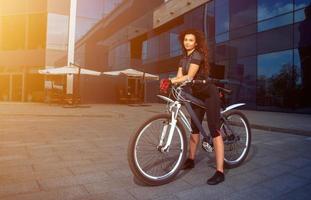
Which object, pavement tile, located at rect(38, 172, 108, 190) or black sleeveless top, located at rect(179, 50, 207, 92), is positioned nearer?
pavement tile, located at rect(38, 172, 108, 190)

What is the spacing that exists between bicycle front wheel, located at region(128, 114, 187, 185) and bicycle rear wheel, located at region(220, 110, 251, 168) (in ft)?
3.01

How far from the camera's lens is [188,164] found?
13.8ft

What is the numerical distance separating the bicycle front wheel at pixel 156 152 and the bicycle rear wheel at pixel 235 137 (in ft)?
3.01

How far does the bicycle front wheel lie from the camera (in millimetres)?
3387

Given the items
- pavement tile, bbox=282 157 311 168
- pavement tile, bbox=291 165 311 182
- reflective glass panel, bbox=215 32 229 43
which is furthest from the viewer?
reflective glass panel, bbox=215 32 229 43

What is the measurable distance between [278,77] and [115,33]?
16174mm

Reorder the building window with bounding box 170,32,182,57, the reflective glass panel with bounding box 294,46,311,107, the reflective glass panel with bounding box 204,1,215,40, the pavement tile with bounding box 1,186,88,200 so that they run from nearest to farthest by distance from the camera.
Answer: the pavement tile with bounding box 1,186,88,200, the reflective glass panel with bounding box 294,46,311,107, the reflective glass panel with bounding box 204,1,215,40, the building window with bounding box 170,32,182,57

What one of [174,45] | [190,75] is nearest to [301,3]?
[174,45]

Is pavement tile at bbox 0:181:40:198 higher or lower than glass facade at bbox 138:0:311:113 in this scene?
lower

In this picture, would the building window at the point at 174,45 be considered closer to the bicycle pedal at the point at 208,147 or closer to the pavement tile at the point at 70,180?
the bicycle pedal at the point at 208,147

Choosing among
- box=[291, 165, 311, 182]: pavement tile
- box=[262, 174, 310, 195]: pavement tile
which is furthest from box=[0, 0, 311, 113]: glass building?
box=[262, 174, 310, 195]: pavement tile

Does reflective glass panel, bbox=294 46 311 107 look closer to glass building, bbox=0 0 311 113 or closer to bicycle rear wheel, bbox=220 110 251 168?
glass building, bbox=0 0 311 113

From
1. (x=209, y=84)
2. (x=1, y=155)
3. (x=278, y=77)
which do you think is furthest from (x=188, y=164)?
(x=278, y=77)

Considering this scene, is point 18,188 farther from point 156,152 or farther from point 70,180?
point 156,152
